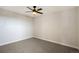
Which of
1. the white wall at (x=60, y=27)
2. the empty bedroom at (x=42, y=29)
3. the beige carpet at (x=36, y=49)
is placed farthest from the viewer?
the white wall at (x=60, y=27)

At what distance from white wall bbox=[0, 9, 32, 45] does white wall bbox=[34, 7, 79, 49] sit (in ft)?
3.01

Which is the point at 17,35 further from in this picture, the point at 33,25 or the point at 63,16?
the point at 63,16

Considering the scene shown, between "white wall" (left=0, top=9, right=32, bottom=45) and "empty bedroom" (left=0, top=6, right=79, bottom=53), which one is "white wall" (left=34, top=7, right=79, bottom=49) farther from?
"white wall" (left=0, top=9, right=32, bottom=45)

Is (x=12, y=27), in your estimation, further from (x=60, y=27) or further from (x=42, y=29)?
(x=60, y=27)

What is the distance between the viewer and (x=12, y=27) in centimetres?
381

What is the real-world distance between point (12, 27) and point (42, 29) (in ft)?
6.36

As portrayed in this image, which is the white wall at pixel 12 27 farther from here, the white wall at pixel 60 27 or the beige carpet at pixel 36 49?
the white wall at pixel 60 27

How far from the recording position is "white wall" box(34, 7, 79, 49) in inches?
115

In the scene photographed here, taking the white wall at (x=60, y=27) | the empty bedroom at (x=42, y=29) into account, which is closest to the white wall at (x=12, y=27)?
the empty bedroom at (x=42, y=29)

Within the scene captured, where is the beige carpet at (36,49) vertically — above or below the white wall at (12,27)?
below

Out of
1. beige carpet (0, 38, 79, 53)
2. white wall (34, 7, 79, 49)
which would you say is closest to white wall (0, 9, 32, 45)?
beige carpet (0, 38, 79, 53)

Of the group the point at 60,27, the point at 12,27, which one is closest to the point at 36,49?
the point at 60,27

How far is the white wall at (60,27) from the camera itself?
2.93 m

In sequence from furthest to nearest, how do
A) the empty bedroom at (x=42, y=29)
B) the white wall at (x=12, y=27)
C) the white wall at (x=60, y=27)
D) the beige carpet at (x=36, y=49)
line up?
1. the white wall at (x=12, y=27)
2. the white wall at (x=60, y=27)
3. the empty bedroom at (x=42, y=29)
4. the beige carpet at (x=36, y=49)
